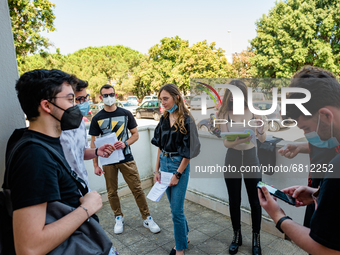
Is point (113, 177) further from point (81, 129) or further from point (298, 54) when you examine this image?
point (298, 54)

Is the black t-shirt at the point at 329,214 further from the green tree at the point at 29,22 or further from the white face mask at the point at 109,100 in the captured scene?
the green tree at the point at 29,22

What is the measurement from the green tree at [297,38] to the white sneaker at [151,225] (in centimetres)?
2126

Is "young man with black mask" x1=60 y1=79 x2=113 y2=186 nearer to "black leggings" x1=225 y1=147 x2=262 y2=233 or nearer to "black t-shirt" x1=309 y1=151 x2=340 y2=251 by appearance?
"black leggings" x1=225 y1=147 x2=262 y2=233

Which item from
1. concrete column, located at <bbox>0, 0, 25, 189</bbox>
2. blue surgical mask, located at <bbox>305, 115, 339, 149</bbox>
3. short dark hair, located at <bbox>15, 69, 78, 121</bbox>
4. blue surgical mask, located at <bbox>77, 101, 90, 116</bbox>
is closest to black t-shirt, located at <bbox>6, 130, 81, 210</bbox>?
short dark hair, located at <bbox>15, 69, 78, 121</bbox>

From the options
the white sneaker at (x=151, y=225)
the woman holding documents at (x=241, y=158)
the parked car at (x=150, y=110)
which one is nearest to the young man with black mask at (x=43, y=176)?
the woman holding documents at (x=241, y=158)

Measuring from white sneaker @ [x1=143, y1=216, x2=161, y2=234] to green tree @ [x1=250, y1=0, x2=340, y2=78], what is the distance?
21.3 m

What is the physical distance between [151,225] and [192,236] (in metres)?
0.64

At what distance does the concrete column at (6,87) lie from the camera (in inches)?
66.7

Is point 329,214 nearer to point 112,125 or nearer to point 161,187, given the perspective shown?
point 161,187

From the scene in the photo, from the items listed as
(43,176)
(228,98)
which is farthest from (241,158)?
(43,176)

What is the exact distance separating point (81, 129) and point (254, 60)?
24.4 metres

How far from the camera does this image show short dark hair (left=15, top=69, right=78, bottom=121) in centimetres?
127

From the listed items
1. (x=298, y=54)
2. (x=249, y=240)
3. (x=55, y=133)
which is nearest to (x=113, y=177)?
(x=249, y=240)

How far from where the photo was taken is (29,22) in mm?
8367
